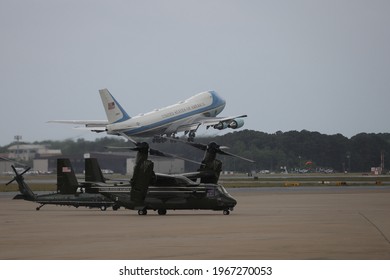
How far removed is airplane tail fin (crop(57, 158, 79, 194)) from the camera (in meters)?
52.8

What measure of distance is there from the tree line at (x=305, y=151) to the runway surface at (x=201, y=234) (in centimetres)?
8826

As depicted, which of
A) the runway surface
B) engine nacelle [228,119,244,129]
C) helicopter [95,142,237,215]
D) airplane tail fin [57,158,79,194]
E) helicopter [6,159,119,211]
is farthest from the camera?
engine nacelle [228,119,244,129]

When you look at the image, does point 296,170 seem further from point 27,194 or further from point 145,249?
point 145,249

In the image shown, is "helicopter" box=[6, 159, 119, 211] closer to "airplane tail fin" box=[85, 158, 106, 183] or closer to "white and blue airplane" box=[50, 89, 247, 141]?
"airplane tail fin" box=[85, 158, 106, 183]

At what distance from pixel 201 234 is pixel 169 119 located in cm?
7830

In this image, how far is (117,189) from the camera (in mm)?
48250

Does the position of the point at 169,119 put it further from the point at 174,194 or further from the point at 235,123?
the point at 174,194

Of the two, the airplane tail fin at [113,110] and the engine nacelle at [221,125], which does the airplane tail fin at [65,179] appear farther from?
the engine nacelle at [221,125]

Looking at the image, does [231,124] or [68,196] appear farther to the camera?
[231,124]

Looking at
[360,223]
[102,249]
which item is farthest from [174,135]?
[102,249]

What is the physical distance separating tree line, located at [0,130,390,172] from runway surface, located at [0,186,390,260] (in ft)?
290

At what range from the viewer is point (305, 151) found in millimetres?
160625

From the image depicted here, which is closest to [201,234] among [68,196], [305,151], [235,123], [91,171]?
[91,171]

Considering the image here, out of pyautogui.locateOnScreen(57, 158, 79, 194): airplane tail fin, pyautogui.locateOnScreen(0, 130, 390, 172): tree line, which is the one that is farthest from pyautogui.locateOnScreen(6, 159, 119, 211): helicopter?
pyautogui.locateOnScreen(0, 130, 390, 172): tree line
